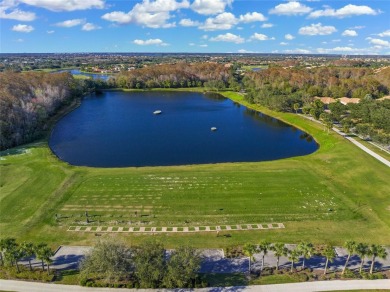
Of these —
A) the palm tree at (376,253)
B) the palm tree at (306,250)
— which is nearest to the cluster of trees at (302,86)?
the palm tree at (376,253)

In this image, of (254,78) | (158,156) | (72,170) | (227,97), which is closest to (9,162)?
(72,170)

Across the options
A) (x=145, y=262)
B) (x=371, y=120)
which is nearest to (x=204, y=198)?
(x=145, y=262)

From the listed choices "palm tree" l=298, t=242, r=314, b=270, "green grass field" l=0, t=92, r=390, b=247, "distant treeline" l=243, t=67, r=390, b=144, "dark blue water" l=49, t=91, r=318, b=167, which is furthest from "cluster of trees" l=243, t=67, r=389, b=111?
"palm tree" l=298, t=242, r=314, b=270

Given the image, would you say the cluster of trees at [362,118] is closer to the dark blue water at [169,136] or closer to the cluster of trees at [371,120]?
the cluster of trees at [371,120]

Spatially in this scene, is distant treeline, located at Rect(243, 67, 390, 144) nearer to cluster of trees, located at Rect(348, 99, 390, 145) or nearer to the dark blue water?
cluster of trees, located at Rect(348, 99, 390, 145)

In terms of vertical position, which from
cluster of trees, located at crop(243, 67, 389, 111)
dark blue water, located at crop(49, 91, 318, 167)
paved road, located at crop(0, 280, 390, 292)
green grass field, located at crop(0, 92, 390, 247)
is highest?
cluster of trees, located at crop(243, 67, 389, 111)

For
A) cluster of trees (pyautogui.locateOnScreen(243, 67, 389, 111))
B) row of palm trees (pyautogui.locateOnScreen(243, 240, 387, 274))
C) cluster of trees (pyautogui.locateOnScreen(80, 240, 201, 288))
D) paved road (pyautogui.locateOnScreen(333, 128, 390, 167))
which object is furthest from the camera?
cluster of trees (pyautogui.locateOnScreen(243, 67, 389, 111))

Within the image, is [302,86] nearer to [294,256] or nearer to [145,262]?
[294,256]
